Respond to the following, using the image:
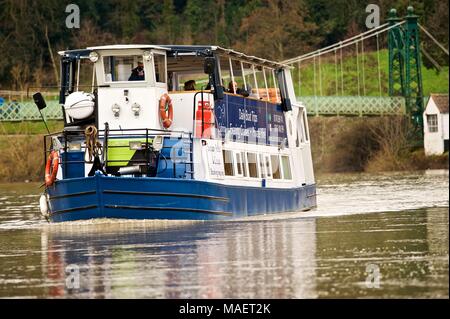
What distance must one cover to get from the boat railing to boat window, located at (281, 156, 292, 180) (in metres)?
6.36

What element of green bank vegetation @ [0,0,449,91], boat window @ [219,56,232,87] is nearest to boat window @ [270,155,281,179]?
boat window @ [219,56,232,87]

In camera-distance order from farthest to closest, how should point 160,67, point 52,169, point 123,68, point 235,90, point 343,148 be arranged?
point 343,148 → point 235,90 → point 160,67 → point 123,68 → point 52,169

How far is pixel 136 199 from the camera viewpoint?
30.9 metres

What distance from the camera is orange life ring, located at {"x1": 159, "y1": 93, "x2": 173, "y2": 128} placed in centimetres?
3206

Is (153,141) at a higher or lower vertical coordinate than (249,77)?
lower

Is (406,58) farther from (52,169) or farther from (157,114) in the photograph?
(52,169)

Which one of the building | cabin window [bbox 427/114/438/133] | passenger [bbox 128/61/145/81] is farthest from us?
cabin window [bbox 427/114/438/133]

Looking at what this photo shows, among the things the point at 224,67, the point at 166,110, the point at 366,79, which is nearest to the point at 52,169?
the point at 166,110

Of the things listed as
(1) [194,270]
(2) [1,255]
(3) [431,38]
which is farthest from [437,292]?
(3) [431,38]

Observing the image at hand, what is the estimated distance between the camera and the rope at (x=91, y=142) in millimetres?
31047

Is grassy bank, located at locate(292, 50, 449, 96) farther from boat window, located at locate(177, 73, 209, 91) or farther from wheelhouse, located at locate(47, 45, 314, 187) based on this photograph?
wheelhouse, located at locate(47, 45, 314, 187)

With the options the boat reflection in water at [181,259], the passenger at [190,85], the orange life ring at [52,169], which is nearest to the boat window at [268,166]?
the passenger at [190,85]

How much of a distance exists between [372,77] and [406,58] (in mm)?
5817

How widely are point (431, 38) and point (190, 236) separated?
6517cm
